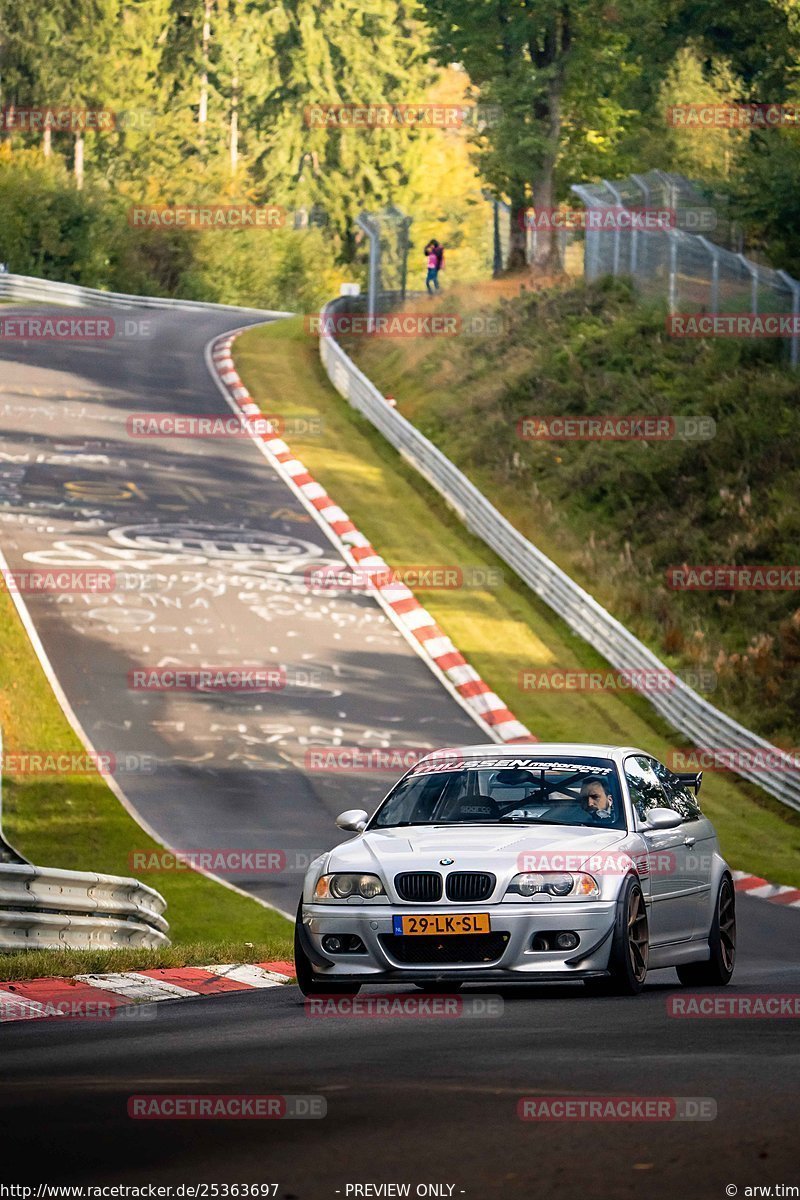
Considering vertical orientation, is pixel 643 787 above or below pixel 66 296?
above

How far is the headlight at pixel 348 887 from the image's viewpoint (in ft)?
33.9

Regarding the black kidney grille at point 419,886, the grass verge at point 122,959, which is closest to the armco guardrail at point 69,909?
the grass verge at point 122,959

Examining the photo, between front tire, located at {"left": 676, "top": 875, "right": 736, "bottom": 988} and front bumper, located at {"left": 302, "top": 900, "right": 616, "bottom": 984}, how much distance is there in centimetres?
174

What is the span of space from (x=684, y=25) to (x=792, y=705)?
30.1 metres

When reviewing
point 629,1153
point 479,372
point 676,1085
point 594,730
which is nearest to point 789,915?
point 594,730

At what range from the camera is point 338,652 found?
26.9 m

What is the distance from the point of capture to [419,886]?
10.2m

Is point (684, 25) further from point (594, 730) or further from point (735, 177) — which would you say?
point (594, 730)

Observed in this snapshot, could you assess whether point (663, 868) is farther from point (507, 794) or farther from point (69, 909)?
point (69, 909)

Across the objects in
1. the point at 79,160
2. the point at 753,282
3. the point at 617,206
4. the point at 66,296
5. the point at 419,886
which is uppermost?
the point at 79,160

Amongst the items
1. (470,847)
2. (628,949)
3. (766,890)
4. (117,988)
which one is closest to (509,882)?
(470,847)

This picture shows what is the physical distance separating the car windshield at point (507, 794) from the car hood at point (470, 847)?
0.75 ft

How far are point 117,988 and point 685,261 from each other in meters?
30.3

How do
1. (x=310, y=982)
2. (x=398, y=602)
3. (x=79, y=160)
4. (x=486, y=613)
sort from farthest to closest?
(x=79, y=160)
(x=486, y=613)
(x=398, y=602)
(x=310, y=982)
